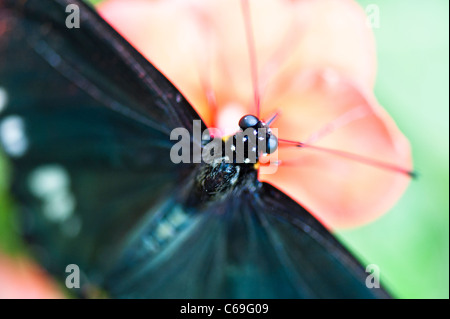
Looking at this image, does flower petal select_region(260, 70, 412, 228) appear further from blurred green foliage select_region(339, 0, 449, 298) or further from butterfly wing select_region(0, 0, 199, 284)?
butterfly wing select_region(0, 0, 199, 284)

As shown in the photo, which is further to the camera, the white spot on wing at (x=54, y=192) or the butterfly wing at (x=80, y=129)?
the white spot on wing at (x=54, y=192)

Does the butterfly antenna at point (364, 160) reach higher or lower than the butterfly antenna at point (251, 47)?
lower

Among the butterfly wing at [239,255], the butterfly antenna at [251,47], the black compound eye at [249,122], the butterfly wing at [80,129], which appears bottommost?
the butterfly wing at [239,255]

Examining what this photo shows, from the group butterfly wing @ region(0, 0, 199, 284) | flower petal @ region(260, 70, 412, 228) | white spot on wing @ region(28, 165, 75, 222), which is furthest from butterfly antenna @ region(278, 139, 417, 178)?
white spot on wing @ region(28, 165, 75, 222)

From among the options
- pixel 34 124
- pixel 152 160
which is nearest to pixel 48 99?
pixel 34 124

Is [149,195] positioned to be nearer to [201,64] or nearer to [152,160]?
[152,160]

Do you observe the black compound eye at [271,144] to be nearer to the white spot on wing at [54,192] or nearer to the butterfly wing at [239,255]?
the butterfly wing at [239,255]

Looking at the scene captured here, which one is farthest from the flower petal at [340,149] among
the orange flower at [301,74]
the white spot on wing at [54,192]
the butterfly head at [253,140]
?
the white spot on wing at [54,192]
